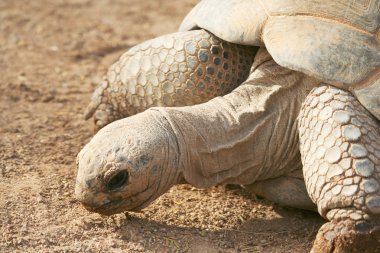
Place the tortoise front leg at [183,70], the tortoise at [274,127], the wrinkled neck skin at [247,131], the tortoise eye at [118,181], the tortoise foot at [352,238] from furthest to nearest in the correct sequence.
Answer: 1. the tortoise front leg at [183,70]
2. the wrinkled neck skin at [247,131]
3. the tortoise eye at [118,181]
4. the tortoise at [274,127]
5. the tortoise foot at [352,238]

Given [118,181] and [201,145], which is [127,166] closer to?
[118,181]

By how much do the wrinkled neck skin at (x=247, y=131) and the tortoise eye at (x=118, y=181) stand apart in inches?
15.8

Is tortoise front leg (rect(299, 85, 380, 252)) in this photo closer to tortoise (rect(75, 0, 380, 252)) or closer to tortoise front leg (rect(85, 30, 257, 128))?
tortoise (rect(75, 0, 380, 252))

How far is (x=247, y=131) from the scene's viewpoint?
4457 mm

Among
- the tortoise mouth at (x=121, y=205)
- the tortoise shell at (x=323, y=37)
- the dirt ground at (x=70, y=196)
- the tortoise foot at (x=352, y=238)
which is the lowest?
the dirt ground at (x=70, y=196)

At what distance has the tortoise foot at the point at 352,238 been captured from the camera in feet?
12.5

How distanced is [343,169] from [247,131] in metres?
0.76

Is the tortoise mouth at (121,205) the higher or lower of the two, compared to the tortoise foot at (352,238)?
lower

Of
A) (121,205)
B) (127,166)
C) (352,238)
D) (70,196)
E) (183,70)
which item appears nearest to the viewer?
(352,238)

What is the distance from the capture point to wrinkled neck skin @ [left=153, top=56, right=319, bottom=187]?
171 inches

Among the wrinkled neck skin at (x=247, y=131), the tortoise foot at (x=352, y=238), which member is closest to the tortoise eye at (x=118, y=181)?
the wrinkled neck skin at (x=247, y=131)

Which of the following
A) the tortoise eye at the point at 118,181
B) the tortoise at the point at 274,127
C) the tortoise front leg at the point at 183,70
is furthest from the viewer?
the tortoise front leg at the point at 183,70

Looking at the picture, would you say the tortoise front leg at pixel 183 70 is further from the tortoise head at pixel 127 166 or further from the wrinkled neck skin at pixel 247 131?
the tortoise head at pixel 127 166

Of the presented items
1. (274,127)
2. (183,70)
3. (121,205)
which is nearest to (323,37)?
(274,127)
